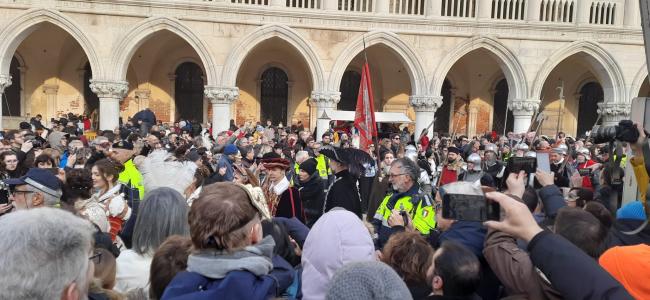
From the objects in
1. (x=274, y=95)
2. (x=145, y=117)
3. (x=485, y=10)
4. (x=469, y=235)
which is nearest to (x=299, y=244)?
(x=469, y=235)

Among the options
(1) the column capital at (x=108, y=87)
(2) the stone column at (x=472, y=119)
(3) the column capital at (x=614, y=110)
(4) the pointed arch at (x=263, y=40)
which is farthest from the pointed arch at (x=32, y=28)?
(3) the column capital at (x=614, y=110)

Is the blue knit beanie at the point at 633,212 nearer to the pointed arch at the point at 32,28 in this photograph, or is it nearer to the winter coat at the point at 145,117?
the winter coat at the point at 145,117

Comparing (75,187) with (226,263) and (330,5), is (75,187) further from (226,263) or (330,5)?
(330,5)

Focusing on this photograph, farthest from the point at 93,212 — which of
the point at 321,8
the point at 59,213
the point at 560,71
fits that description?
the point at 560,71

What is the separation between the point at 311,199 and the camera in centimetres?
592

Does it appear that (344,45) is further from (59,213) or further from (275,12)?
(59,213)

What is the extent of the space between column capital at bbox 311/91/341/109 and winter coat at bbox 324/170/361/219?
13117 mm

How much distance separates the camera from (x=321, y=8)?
61.3ft

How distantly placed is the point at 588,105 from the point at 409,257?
24.0 meters

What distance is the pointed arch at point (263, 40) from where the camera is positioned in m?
17.9

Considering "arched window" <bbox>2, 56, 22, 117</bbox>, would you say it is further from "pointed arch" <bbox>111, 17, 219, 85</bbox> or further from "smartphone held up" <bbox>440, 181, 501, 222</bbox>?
"smartphone held up" <bbox>440, 181, 501, 222</bbox>

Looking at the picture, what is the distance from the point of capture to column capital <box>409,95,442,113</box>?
750 inches

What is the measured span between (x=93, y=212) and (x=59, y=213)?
2.24 metres

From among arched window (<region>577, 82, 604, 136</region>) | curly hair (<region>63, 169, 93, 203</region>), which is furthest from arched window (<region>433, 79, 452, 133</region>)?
curly hair (<region>63, 169, 93, 203</region>)
